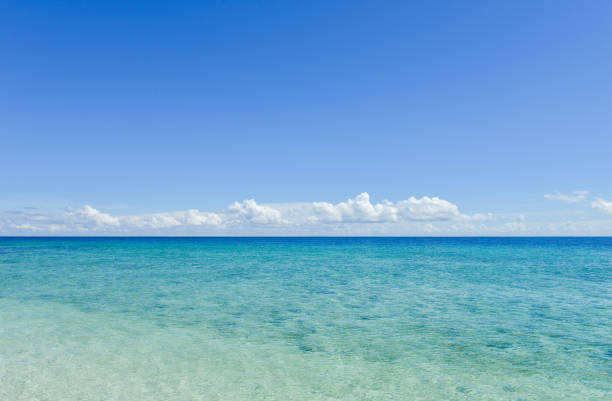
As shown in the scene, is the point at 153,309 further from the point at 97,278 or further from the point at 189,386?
the point at 97,278

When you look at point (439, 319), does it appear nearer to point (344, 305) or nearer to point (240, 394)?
point (344, 305)

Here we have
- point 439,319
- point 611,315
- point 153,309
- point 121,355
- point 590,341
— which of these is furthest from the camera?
point 153,309

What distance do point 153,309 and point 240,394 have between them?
9.50 meters

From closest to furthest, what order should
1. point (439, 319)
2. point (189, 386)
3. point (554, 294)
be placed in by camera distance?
point (189, 386), point (439, 319), point (554, 294)

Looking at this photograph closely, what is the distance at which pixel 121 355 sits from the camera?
370 inches

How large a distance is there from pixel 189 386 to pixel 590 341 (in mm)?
10919

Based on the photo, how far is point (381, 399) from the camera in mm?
7117

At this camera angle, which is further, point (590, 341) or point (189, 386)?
point (590, 341)

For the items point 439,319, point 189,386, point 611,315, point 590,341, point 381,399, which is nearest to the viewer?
point 381,399

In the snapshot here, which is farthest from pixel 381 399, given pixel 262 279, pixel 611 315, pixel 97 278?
pixel 97 278

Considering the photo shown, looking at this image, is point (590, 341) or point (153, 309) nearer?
point (590, 341)

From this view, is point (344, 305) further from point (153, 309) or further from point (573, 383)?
point (573, 383)

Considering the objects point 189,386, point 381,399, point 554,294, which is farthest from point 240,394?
point 554,294

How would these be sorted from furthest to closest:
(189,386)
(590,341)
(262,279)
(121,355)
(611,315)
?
(262,279) < (611,315) < (590,341) < (121,355) < (189,386)
